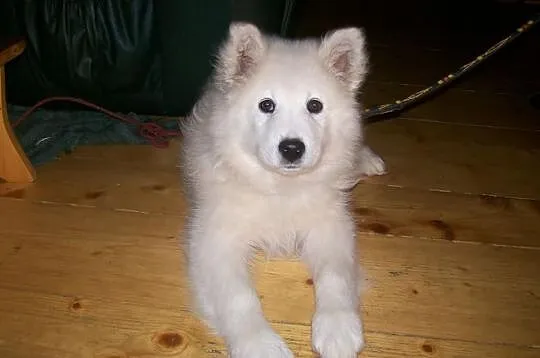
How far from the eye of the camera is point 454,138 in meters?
3.12

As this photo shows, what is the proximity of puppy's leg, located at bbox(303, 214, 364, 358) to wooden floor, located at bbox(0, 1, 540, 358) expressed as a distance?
0.08 meters

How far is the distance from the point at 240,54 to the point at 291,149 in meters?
0.35

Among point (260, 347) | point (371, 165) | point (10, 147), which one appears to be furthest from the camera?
point (371, 165)

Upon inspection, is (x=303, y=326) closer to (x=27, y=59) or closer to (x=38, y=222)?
(x=38, y=222)

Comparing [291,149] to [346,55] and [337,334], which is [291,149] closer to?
[346,55]

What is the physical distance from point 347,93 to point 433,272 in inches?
26.8

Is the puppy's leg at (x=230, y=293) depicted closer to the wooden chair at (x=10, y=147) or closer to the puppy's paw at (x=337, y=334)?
the puppy's paw at (x=337, y=334)

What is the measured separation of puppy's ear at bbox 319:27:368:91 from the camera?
6.41ft

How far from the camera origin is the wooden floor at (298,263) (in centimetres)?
181

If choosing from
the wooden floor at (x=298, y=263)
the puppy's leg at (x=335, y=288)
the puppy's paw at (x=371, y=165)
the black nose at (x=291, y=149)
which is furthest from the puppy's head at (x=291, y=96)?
the puppy's paw at (x=371, y=165)

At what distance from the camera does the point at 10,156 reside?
8.00 ft

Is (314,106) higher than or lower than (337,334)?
higher

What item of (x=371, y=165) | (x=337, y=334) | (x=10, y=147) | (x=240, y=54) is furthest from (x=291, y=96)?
(x=10, y=147)

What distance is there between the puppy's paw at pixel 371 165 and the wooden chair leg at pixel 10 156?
1382 millimetres
